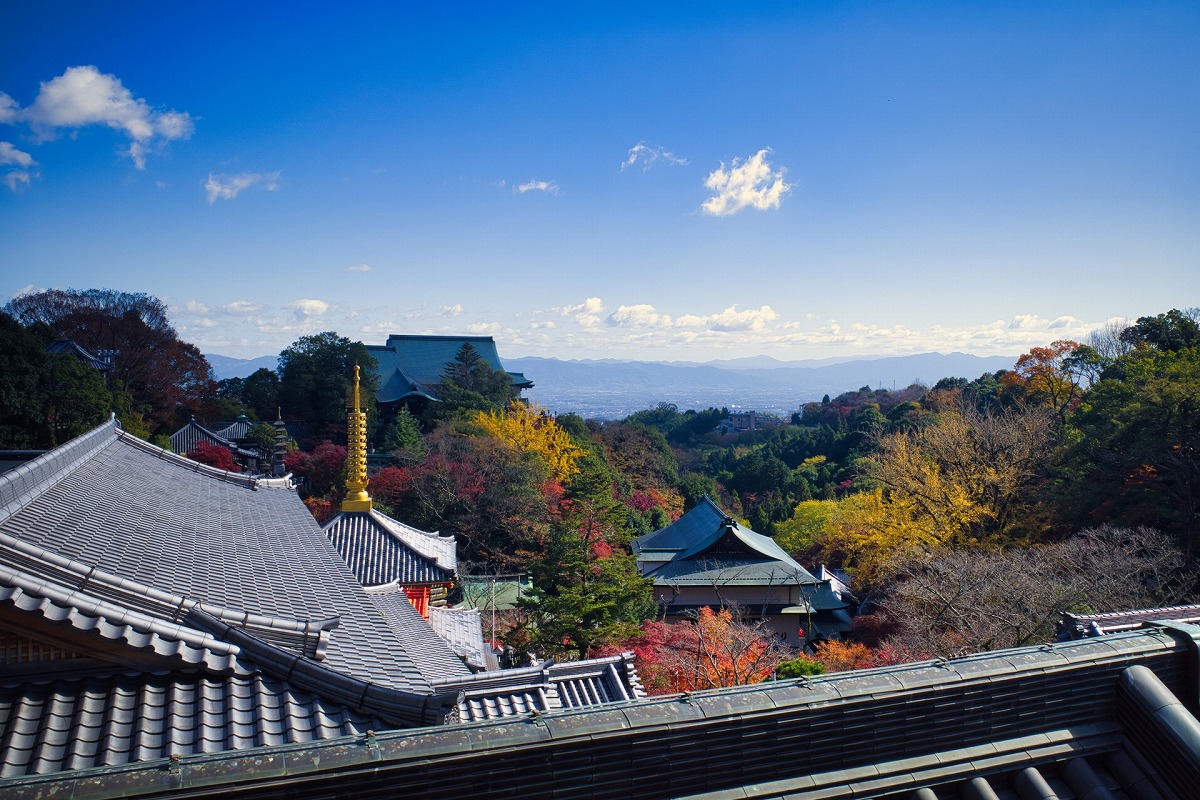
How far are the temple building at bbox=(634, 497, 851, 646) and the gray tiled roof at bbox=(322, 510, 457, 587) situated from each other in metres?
10.6

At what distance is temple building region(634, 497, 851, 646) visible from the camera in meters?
22.1

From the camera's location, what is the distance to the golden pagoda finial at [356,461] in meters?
11.9

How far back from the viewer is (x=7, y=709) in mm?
3256

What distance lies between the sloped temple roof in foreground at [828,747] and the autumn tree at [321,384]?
34.9m

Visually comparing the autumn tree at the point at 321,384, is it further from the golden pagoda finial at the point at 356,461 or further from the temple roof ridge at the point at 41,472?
the temple roof ridge at the point at 41,472

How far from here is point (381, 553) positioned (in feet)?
41.0

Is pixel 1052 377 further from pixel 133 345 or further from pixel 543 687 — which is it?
pixel 133 345

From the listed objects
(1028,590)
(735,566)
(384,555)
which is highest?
(384,555)

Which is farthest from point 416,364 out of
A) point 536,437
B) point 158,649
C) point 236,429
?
point 158,649

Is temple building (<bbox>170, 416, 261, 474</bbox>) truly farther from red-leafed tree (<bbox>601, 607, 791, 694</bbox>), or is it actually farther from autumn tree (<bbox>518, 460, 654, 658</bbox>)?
red-leafed tree (<bbox>601, 607, 791, 694</bbox>)

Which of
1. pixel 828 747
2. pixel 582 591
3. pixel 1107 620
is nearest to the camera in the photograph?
pixel 828 747

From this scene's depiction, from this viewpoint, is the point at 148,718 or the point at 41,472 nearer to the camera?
the point at 148,718

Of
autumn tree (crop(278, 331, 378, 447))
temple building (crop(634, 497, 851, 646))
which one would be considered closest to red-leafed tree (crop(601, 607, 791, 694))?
temple building (crop(634, 497, 851, 646))

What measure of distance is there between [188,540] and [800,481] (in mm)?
40556
